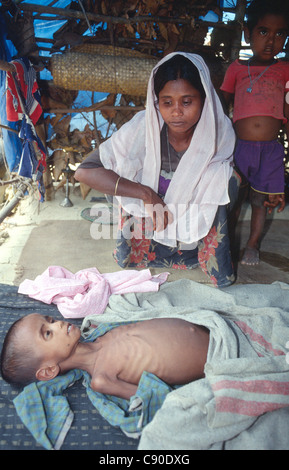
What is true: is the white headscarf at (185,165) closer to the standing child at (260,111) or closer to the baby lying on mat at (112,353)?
the standing child at (260,111)

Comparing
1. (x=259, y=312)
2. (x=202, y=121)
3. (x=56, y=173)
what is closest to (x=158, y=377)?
(x=259, y=312)

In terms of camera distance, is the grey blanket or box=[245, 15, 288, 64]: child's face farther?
box=[245, 15, 288, 64]: child's face

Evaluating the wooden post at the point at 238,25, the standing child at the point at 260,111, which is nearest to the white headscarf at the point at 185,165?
the standing child at the point at 260,111

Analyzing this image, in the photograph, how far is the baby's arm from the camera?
4.39 ft

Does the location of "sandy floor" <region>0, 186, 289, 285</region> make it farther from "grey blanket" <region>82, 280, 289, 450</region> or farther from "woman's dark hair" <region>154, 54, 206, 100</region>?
"woman's dark hair" <region>154, 54, 206, 100</region>

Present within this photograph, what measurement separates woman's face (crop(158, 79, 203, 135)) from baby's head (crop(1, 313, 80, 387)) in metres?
1.30

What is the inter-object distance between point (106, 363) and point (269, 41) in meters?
2.35

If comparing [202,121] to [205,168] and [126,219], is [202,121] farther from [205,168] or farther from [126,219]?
[126,219]

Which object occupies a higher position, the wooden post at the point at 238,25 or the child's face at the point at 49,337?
the wooden post at the point at 238,25

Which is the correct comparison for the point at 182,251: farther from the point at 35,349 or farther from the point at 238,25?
the point at 238,25

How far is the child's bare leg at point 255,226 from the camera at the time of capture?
2.67 m

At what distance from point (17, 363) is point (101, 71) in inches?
112

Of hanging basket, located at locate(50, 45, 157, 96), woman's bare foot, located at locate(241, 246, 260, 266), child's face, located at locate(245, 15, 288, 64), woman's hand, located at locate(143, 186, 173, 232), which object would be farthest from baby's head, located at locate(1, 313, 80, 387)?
hanging basket, located at locate(50, 45, 157, 96)

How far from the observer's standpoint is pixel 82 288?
189 centimetres
